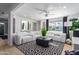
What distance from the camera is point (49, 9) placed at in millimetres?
2301

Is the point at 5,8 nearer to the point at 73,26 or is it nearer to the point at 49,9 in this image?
the point at 49,9

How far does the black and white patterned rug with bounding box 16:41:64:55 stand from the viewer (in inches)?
92.4

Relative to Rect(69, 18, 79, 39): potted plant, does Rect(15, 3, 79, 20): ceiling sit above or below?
above

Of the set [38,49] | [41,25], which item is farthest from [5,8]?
[38,49]

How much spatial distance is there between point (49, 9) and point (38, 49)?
3.41 feet

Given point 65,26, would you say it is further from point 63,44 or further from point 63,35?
point 63,44

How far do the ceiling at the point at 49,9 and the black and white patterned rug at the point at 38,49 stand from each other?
0.72 m

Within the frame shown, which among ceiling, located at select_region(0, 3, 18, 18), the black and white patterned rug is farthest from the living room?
ceiling, located at select_region(0, 3, 18, 18)

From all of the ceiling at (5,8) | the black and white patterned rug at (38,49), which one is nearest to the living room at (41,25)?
the black and white patterned rug at (38,49)

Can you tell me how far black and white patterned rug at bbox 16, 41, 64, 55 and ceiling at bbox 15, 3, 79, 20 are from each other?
717 mm

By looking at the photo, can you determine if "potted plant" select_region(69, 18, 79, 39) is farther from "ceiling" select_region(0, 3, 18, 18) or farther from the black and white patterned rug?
"ceiling" select_region(0, 3, 18, 18)

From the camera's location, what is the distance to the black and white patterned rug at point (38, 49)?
7.70 feet

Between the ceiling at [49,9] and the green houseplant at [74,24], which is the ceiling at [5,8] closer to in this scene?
the ceiling at [49,9]

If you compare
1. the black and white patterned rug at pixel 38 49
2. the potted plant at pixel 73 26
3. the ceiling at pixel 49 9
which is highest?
the ceiling at pixel 49 9
